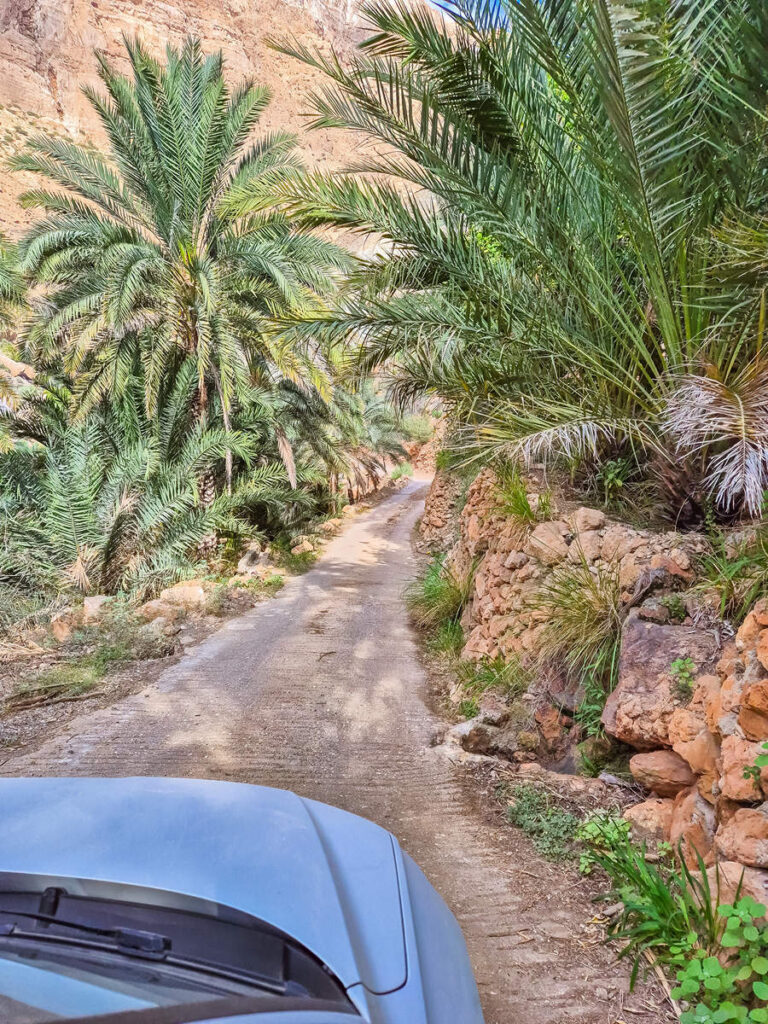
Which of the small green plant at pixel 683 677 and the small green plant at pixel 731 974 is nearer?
the small green plant at pixel 731 974

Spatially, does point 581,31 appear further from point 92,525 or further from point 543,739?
point 92,525

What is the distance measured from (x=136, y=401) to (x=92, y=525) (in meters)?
3.08

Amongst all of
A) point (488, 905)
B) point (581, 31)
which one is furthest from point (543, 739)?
point (581, 31)

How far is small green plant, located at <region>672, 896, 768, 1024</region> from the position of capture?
5.58 feet

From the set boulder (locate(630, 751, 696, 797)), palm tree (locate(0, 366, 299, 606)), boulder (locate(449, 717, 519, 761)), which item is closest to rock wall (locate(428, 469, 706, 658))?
boulder (locate(449, 717, 519, 761))

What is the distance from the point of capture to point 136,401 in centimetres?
1018

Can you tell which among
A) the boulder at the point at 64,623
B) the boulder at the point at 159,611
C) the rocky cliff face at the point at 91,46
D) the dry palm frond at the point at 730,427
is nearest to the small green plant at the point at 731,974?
the dry palm frond at the point at 730,427

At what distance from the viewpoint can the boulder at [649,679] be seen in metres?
2.96

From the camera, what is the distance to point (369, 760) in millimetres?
3809

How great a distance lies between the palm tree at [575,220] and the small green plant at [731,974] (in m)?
2.11

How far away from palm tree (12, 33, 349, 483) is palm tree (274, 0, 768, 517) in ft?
10.7

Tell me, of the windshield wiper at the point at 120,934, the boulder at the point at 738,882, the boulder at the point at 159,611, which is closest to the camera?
the windshield wiper at the point at 120,934

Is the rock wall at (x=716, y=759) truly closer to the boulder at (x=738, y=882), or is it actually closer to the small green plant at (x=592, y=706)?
the boulder at (x=738, y=882)

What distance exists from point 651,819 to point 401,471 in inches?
1297
